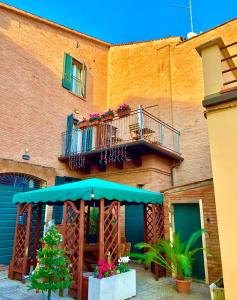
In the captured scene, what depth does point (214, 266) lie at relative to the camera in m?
6.59

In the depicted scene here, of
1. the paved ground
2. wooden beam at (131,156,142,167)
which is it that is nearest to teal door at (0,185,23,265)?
the paved ground

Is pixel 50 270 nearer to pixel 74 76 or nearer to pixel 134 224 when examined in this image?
pixel 134 224

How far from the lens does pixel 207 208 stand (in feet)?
23.1

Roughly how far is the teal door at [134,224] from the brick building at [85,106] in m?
0.13

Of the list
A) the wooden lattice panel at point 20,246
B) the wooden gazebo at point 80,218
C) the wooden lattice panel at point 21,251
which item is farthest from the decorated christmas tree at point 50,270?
the wooden lattice panel at point 20,246

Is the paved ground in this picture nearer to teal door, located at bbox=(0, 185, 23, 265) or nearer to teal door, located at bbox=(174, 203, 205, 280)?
teal door, located at bbox=(174, 203, 205, 280)

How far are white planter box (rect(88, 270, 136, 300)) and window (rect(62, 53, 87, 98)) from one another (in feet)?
30.2

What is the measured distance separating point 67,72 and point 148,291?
10.1 metres

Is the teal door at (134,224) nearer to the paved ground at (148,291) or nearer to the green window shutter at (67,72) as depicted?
the paved ground at (148,291)

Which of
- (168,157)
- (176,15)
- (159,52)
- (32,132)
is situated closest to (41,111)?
(32,132)

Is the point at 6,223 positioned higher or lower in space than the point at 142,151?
lower

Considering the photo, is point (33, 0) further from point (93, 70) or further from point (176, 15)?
point (176, 15)

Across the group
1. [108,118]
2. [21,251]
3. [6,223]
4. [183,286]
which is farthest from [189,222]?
[6,223]

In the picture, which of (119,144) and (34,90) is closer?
(119,144)
